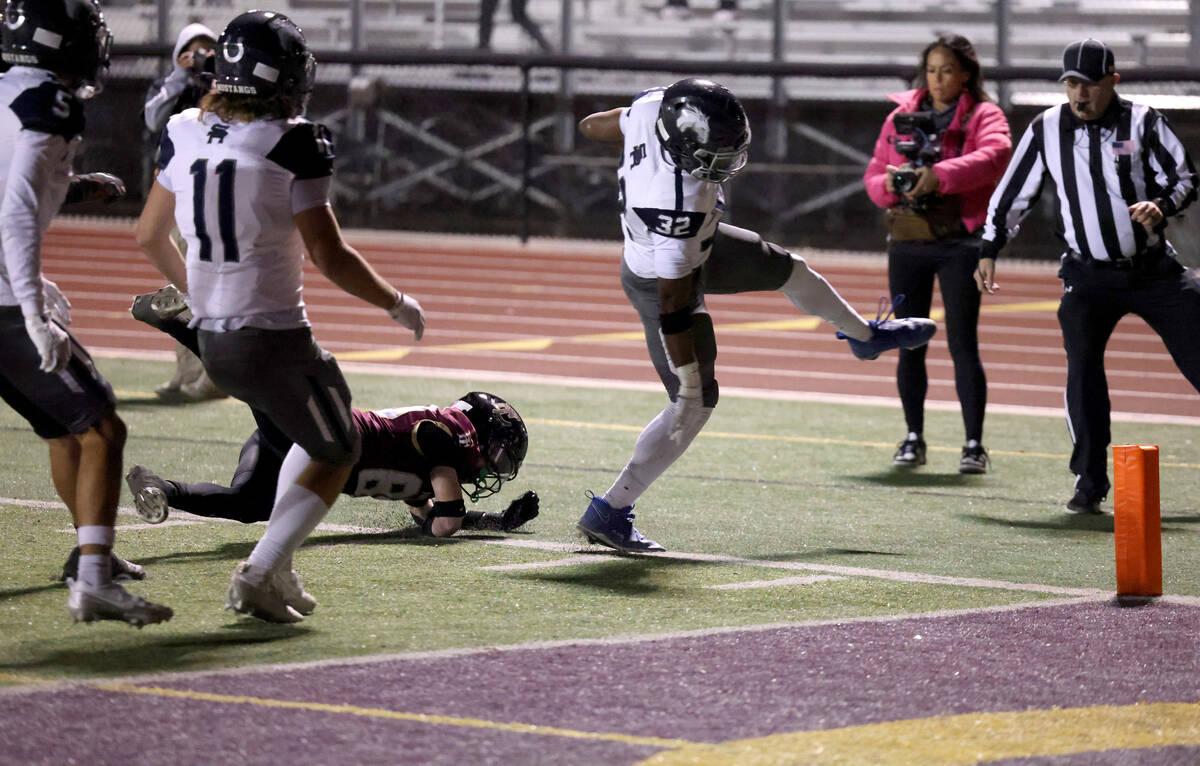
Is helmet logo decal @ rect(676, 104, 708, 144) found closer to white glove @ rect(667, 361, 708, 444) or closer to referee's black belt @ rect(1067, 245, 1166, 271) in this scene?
white glove @ rect(667, 361, 708, 444)

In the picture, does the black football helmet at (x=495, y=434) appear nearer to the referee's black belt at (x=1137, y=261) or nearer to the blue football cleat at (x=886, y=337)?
the blue football cleat at (x=886, y=337)

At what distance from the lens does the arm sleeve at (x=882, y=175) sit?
885 cm

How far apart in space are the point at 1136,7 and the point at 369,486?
17506 millimetres

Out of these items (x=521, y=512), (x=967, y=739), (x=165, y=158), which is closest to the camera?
(x=967, y=739)

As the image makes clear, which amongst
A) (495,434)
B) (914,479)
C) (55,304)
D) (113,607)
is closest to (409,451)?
(495,434)

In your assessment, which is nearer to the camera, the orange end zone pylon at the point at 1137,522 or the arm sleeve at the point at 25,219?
the arm sleeve at the point at 25,219

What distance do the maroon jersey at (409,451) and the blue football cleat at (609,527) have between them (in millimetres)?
518

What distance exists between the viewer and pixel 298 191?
483 cm

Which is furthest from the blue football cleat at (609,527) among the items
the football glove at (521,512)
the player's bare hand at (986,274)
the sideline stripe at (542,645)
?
the player's bare hand at (986,274)

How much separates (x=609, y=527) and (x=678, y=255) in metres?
1.06

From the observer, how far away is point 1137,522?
5.72 meters

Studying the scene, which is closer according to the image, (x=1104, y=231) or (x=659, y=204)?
(x=659, y=204)

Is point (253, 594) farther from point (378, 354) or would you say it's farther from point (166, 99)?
point (378, 354)

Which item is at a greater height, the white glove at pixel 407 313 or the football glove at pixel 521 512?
the white glove at pixel 407 313
